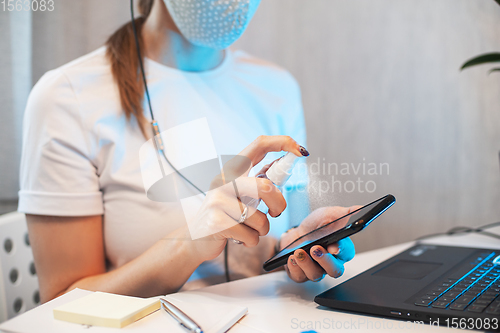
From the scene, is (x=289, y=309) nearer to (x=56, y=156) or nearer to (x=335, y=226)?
(x=335, y=226)

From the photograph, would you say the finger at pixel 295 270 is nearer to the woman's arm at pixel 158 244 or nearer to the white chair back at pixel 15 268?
the woman's arm at pixel 158 244

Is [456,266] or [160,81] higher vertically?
[160,81]

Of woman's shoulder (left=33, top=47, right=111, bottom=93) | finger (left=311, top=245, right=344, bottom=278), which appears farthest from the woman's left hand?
woman's shoulder (left=33, top=47, right=111, bottom=93)

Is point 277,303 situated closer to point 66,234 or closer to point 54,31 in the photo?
point 66,234

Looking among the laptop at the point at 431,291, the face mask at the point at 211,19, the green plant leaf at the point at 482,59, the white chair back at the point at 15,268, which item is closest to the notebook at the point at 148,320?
the laptop at the point at 431,291

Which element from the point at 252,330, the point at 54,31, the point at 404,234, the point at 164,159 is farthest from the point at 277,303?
the point at 404,234

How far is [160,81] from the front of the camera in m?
0.56

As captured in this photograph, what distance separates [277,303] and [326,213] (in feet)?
0.40

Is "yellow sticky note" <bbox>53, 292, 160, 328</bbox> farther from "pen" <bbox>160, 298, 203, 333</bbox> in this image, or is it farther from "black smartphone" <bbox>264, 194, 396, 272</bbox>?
"black smartphone" <bbox>264, 194, 396, 272</bbox>

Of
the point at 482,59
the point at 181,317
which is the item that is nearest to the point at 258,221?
the point at 181,317

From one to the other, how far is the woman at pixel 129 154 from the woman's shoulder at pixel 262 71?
7 centimetres

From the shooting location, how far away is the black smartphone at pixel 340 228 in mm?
383

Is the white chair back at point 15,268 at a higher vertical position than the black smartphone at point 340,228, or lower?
lower

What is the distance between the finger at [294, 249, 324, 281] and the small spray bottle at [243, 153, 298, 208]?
0.32ft
